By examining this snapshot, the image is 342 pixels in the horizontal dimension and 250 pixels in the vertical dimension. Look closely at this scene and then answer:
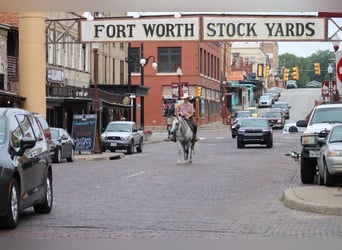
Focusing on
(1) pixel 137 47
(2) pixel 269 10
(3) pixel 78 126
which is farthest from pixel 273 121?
(2) pixel 269 10

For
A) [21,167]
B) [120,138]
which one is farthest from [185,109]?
[21,167]

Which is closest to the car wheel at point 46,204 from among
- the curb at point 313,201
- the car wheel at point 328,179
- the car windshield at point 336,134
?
the curb at point 313,201

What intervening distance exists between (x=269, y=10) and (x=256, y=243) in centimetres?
476

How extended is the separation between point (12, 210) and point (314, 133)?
395 inches

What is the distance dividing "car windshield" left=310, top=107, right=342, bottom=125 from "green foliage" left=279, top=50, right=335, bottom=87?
63.5 meters

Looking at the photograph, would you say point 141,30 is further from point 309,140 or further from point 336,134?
point 336,134

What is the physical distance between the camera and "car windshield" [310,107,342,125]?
20.6 metres

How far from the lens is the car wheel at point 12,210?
455 inches

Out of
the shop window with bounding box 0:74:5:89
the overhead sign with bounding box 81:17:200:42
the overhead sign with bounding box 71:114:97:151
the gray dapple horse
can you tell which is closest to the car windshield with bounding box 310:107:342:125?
the gray dapple horse

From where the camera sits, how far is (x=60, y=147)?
98.0 feet

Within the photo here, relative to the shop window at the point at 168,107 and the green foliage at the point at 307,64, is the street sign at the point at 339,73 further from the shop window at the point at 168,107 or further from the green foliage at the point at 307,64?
the green foliage at the point at 307,64

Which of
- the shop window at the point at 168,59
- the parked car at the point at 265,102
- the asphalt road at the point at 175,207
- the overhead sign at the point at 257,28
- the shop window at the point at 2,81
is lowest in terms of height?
the asphalt road at the point at 175,207

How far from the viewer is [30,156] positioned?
41.9ft

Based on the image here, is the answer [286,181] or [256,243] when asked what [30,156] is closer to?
[256,243]
